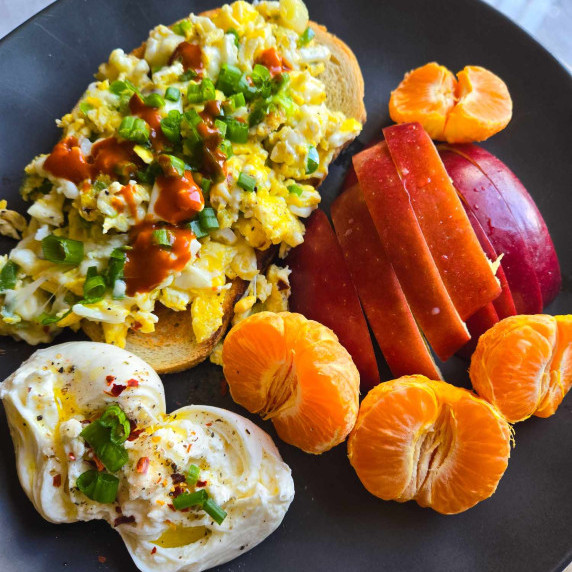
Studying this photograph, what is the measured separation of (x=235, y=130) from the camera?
2596mm

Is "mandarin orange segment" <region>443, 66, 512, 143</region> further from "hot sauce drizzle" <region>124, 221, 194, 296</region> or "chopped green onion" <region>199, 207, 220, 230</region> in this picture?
"hot sauce drizzle" <region>124, 221, 194, 296</region>

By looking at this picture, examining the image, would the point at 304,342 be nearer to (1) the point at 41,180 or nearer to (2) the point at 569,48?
(1) the point at 41,180

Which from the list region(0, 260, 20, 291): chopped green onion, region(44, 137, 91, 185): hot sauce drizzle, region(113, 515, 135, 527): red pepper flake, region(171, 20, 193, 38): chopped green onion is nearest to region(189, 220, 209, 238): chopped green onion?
region(44, 137, 91, 185): hot sauce drizzle

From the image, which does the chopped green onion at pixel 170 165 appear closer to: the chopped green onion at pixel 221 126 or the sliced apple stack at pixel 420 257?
the chopped green onion at pixel 221 126

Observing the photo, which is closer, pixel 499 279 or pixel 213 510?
pixel 213 510

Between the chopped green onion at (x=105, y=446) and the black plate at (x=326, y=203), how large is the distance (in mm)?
476

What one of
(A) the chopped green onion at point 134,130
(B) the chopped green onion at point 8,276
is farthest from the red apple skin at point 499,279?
(B) the chopped green onion at point 8,276

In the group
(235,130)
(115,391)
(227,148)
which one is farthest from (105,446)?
(235,130)

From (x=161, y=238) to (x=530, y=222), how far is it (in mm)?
1895

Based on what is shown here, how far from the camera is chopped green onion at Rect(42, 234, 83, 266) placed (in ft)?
8.27

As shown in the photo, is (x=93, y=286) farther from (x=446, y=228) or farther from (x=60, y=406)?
(x=446, y=228)

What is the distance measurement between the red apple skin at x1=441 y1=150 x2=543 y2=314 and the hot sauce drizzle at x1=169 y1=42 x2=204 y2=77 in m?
1.46

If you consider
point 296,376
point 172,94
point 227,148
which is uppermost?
point 172,94

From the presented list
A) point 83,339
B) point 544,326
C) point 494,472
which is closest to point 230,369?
point 83,339
